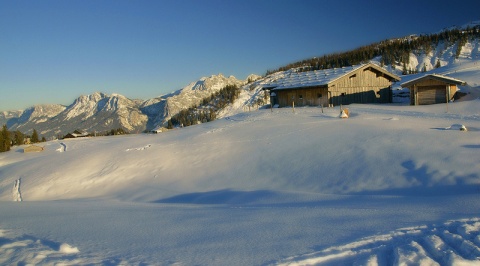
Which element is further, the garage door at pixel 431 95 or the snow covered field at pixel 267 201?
the garage door at pixel 431 95

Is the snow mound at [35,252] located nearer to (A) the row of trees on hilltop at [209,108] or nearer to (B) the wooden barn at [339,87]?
(B) the wooden barn at [339,87]

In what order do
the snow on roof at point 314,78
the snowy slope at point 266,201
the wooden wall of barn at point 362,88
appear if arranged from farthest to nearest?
the wooden wall of barn at point 362,88
the snow on roof at point 314,78
the snowy slope at point 266,201

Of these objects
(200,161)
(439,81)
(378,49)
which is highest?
(378,49)

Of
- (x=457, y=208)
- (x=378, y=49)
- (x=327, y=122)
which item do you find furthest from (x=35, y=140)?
(x=378, y=49)

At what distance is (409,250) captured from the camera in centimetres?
477

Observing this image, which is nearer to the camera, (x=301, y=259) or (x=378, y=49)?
(x=301, y=259)

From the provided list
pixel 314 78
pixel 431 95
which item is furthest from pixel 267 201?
pixel 314 78

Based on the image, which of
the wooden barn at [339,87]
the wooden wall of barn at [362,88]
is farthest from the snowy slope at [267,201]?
the wooden wall of barn at [362,88]

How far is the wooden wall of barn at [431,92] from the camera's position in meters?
30.6

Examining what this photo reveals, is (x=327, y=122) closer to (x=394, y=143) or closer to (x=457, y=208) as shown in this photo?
(x=394, y=143)

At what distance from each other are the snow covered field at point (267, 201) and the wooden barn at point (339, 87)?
12790 millimetres

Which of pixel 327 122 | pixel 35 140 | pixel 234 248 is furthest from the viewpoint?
pixel 35 140

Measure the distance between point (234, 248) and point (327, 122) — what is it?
20.1m

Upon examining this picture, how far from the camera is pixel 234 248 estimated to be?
5.14 m
